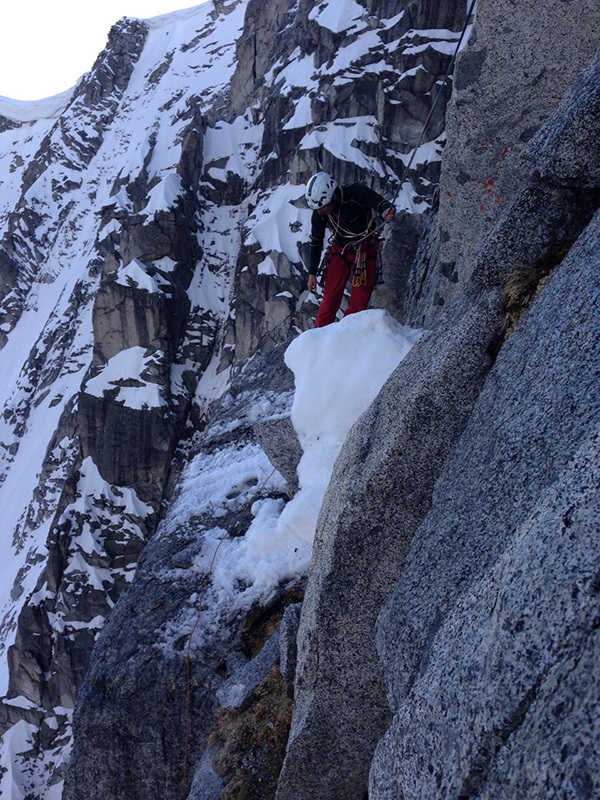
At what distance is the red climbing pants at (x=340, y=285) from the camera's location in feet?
20.4

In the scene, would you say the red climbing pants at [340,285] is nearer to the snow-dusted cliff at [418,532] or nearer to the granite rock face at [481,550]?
the snow-dusted cliff at [418,532]

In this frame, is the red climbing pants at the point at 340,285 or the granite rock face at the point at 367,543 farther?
the red climbing pants at the point at 340,285

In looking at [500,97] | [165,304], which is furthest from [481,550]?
[165,304]

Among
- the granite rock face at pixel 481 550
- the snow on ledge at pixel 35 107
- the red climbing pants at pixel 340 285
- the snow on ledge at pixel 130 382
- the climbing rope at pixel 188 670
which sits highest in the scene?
the snow on ledge at pixel 35 107

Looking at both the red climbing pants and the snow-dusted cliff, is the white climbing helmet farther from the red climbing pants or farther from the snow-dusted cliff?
the snow-dusted cliff

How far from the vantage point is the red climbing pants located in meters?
6.22

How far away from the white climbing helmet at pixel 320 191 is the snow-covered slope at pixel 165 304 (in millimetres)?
32935

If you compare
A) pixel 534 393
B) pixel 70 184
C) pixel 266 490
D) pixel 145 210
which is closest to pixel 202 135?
pixel 145 210

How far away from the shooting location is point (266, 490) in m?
6.53

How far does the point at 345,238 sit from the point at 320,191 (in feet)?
1.93

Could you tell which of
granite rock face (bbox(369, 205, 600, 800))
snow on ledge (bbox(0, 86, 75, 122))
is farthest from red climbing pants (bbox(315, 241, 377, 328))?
snow on ledge (bbox(0, 86, 75, 122))

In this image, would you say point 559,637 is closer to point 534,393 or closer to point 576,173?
point 534,393

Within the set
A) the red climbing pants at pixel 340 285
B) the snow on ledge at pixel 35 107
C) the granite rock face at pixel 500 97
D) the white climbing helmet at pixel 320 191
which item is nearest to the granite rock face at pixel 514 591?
the granite rock face at pixel 500 97

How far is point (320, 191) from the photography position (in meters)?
6.01
